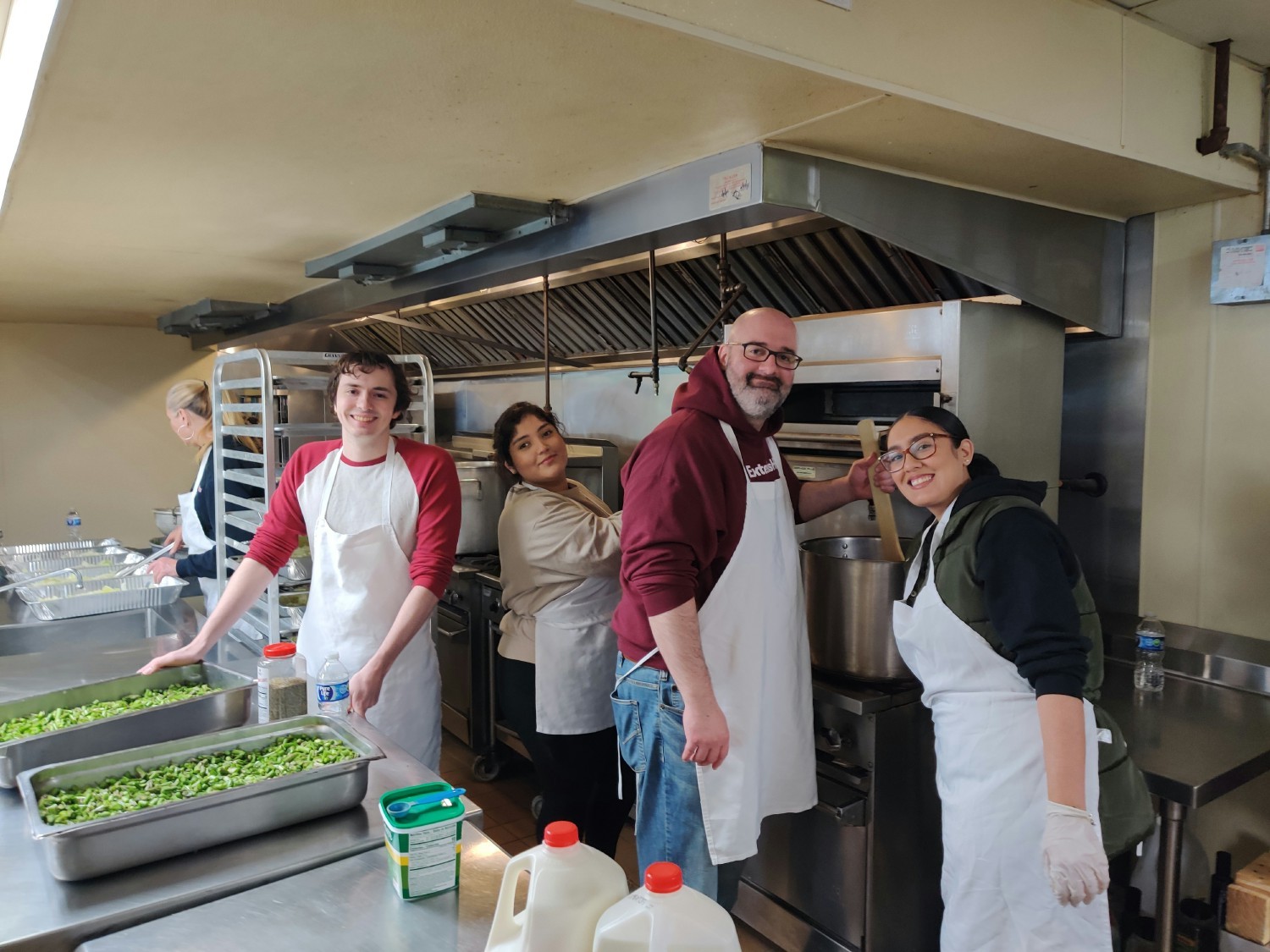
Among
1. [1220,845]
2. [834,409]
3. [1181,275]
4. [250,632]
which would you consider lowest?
[1220,845]

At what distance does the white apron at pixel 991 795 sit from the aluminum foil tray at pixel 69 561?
Result: 3.39 m

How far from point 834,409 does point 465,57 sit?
1.66 meters

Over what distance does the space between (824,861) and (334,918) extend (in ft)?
5.05

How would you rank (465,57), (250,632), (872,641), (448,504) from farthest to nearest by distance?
(250,632), (448,504), (872,641), (465,57)

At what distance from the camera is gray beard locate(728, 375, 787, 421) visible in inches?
82.9

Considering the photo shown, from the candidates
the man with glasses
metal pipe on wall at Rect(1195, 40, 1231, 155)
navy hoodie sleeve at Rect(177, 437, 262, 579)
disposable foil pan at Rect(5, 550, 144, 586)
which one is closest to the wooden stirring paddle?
the man with glasses

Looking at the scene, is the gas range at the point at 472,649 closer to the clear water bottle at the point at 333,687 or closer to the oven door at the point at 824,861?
the oven door at the point at 824,861

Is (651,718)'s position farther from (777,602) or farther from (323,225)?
(323,225)

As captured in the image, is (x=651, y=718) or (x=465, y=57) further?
(x=651, y=718)

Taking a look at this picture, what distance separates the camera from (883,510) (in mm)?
2314

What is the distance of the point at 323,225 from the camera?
9.75ft

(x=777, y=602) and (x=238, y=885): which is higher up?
(x=777, y=602)

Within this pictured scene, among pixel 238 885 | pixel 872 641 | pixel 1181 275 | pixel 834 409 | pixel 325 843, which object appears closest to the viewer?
pixel 238 885

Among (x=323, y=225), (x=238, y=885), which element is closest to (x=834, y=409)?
(x=323, y=225)
